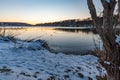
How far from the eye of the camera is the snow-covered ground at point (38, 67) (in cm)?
733

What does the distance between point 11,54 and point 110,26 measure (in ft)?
15.7

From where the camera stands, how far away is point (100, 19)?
5.55 m

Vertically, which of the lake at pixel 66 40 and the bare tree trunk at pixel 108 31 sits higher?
the bare tree trunk at pixel 108 31

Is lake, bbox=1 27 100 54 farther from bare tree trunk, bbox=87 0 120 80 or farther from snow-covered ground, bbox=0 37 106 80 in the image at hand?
snow-covered ground, bbox=0 37 106 80

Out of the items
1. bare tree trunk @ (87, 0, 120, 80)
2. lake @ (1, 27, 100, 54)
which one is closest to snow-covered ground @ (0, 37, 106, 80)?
bare tree trunk @ (87, 0, 120, 80)

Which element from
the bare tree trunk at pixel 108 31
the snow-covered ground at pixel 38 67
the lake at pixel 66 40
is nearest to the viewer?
the bare tree trunk at pixel 108 31

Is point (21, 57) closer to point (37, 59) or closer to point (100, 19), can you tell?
point (37, 59)

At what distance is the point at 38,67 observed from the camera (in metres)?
8.22

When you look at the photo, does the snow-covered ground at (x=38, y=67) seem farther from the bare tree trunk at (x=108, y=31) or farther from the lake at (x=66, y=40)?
the lake at (x=66, y=40)

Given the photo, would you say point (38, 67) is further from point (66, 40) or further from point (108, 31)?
point (66, 40)

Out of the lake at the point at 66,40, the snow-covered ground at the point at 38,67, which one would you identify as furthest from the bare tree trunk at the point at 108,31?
the snow-covered ground at the point at 38,67

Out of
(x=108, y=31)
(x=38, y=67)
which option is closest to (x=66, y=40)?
(x=38, y=67)

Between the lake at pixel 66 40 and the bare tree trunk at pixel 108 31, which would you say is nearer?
the bare tree trunk at pixel 108 31

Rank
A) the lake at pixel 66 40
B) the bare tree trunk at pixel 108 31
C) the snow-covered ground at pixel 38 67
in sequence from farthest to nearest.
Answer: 1. the lake at pixel 66 40
2. the snow-covered ground at pixel 38 67
3. the bare tree trunk at pixel 108 31
